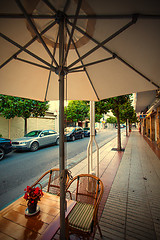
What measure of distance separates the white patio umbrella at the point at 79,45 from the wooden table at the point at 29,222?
170 mm

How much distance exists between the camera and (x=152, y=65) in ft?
5.67

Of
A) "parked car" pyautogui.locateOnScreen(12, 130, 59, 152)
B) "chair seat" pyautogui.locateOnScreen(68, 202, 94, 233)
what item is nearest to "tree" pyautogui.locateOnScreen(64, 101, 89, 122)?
"parked car" pyautogui.locateOnScreen(12, 130, 59, 152)

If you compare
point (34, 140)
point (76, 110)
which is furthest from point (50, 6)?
point (76, 110)

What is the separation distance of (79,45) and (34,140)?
7336 mm

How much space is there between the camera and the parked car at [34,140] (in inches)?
285

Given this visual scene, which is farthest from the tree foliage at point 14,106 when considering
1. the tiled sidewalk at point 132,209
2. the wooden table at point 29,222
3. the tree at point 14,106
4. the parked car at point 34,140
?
the wooden table at point 29,222

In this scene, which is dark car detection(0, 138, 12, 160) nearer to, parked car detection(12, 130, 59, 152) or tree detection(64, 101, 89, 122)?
parked car detection(12, 130, 59, 152)

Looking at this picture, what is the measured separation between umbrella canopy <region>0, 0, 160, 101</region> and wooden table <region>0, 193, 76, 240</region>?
149 centimetres

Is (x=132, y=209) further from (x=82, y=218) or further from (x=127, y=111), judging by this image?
(x=127, y=111)

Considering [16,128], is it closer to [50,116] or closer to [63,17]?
[50,116]

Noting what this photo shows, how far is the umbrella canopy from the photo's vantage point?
1149 mm

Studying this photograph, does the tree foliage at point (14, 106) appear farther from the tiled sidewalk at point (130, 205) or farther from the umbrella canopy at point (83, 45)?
the umbrella canopy at point (83, 45)

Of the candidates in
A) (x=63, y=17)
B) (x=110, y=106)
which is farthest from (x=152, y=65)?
(x=110, y=106)

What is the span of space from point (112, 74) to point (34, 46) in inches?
56.0
